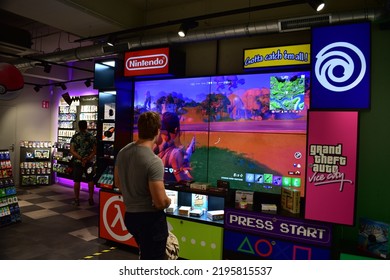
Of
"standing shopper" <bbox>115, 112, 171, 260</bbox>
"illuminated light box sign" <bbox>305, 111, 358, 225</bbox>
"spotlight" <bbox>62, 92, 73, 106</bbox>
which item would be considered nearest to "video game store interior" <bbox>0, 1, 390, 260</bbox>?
"illuminated light box sign" <bbox>305, 111, 358, 225</bbox>

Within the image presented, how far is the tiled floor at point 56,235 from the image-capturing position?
3920 millimetres

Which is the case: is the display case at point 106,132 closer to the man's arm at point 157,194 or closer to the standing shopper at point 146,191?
the standing shopper at point 146,191

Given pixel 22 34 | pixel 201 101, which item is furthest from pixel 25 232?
pixel 22 34

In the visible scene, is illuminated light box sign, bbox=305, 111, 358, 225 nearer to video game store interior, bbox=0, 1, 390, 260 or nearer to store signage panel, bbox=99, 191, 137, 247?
video game store interior, bbox=0, 1, 390, 260

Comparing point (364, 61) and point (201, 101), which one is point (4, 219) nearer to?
point (201, 101)

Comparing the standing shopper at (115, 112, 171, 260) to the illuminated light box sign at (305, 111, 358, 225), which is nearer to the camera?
the standing shopper at (115, 112, 171, 260)

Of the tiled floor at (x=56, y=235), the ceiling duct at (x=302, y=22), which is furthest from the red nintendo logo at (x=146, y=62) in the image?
the tiled floor at (x=56, y=235)

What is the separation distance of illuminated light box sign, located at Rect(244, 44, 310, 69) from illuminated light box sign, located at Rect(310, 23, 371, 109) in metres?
0.33

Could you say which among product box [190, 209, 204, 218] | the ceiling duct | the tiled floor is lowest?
the tiled floor

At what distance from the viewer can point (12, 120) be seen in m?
8.54

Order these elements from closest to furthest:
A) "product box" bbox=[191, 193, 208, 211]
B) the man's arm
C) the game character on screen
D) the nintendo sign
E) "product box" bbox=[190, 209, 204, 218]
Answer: the man's arm, "product box" bbox=[190, 209, 204, 218], "product box" bbox=[191, 193, 208, 211], the nintendo sign, the game character on screen

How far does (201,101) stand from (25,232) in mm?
3450

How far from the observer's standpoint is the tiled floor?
3.92 metres

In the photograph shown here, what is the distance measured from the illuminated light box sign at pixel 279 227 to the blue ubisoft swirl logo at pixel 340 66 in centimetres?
142
